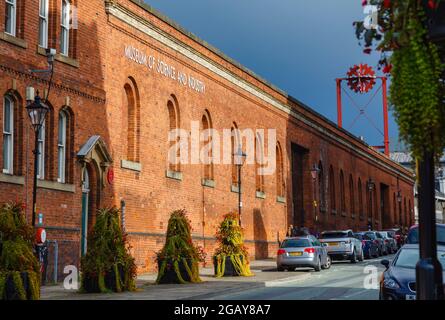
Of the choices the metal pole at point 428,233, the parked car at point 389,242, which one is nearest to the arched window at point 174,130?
the parked car at point 389,242

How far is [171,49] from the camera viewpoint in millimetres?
31656

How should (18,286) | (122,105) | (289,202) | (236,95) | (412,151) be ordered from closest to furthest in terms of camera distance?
(412,151), (18,286), (122,105), (236,95), (289,202)

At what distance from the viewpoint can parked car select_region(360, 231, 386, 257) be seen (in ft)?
146

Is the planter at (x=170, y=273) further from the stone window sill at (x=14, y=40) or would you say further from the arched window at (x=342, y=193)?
the arched window at (x=342, y=193)

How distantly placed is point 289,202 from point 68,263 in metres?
26.3

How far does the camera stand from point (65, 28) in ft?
80.7

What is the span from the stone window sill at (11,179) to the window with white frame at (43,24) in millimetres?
4624

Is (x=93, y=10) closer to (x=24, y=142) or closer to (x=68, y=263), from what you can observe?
(x=24, y=142)

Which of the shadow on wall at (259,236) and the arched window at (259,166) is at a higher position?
the arched window at (259,166)

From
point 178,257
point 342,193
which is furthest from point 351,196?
point 178,257

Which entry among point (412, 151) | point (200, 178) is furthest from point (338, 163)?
point (412, 151)

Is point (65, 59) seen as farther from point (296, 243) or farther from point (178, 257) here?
point (296, 243)

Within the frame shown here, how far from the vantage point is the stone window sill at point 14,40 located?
69.2 feet

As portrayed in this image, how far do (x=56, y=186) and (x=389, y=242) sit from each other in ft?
102
